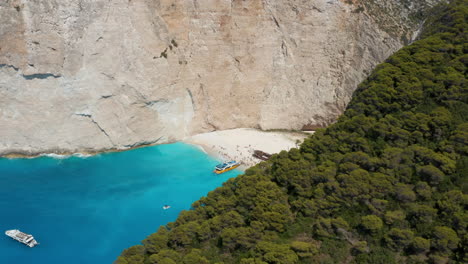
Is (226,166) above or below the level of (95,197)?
above

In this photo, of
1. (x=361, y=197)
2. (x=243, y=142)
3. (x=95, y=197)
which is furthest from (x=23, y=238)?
(x=243, y=142)

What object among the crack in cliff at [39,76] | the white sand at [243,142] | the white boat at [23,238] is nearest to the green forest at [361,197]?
the white boat at [23,238]

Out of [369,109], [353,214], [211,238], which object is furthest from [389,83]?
[211,238]

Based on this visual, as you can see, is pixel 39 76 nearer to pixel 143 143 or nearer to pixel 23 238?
pixel 143 143

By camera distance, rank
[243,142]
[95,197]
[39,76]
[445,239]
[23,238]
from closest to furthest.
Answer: [445,239] < [23,238] < [95,197] < [39,76] < [243,142]

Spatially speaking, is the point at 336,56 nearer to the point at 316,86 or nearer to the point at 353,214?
the point at 316,86

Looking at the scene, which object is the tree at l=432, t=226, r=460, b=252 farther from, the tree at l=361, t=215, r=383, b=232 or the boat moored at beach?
the boat moored at beach
